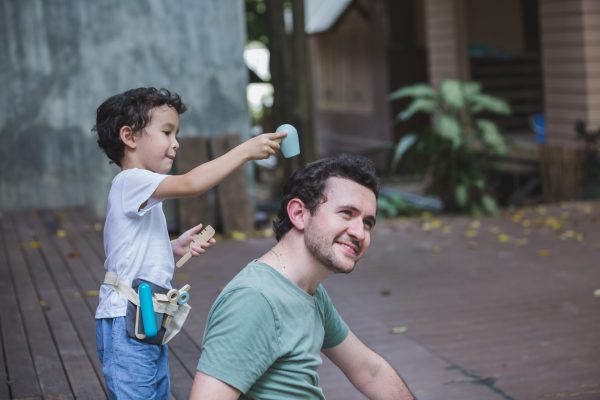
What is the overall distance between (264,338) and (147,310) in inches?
29.2

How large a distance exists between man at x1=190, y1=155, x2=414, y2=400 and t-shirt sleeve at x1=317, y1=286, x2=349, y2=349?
0.5 inches

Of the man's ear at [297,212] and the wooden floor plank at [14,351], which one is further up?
the man's ear at [297,212]

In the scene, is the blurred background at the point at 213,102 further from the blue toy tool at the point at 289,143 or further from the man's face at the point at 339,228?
the man's face at the point at 339,228

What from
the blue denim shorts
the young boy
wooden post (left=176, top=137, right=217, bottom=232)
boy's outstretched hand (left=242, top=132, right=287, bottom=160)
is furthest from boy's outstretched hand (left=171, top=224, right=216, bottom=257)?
wooden post (left=176, top=137, right=217, bottom=232)

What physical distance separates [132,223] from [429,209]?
9.62 metres

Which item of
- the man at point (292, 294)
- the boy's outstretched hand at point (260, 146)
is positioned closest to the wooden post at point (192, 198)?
the boy's outstretched hand at point (260, 146)

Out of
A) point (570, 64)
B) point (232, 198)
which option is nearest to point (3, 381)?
point (232, 198)

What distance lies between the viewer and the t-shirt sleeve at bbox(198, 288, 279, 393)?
2814mm

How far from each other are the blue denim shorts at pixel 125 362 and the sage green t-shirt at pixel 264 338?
0.70m

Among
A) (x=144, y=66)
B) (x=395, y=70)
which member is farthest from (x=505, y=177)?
(x=144, y=66)

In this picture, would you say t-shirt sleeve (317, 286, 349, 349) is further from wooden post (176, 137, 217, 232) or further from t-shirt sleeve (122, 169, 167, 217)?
wooden post (176, 137, 217, 232)

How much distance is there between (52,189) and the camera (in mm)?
11547

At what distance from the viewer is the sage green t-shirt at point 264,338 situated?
2.82 m

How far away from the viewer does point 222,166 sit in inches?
128
